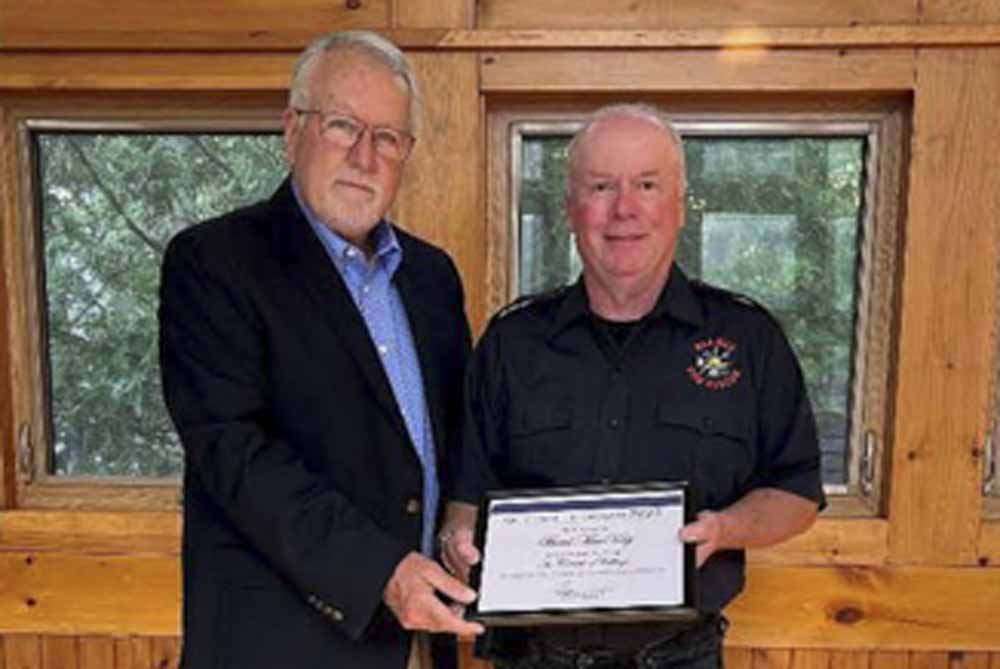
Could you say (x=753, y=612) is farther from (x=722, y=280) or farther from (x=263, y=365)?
(x=263, y=365)

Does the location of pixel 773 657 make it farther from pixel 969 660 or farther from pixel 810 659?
pixel 969 660

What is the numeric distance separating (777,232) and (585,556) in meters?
1.28

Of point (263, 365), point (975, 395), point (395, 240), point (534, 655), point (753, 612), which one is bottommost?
point (753, 612)

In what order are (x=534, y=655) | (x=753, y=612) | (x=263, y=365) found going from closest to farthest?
(x=263, y=365)
(x=534, y=655)
(x=753, y=612)

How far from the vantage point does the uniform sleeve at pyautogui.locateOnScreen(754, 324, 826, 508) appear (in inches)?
57.2

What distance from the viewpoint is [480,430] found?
148cm

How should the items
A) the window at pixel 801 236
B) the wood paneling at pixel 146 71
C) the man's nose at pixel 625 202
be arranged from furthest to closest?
the window at pixel 801 236 < the wood paneling at pixel 146 71 < the man's nose at pixel 625 202

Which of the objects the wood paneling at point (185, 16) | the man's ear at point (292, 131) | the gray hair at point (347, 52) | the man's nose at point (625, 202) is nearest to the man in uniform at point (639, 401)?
the man's nose at point (625, 202)

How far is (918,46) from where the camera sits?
2.01 meters

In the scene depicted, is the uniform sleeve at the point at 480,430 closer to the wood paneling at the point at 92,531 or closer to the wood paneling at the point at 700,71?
the wood paneling at the point at 700,71

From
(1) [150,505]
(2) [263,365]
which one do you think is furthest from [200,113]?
(2) [263,365]

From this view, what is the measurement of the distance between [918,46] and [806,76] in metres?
0.24

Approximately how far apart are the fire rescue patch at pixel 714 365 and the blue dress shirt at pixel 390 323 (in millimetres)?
433

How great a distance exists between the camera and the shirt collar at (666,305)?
4.81 feet
